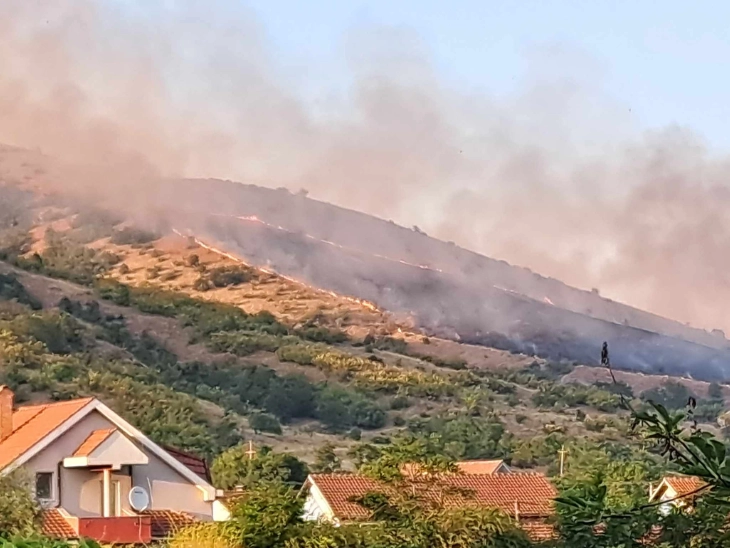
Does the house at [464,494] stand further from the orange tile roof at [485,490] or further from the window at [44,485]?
the window at [44,485]

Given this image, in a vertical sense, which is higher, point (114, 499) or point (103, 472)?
point (103, 472)

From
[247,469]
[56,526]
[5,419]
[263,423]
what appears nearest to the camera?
[56,526]

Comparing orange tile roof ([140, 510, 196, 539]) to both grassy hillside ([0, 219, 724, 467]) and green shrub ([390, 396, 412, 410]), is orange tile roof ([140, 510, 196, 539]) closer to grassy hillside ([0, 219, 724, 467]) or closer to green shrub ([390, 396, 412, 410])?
grassy hillside ([0, 219, 724, 467])

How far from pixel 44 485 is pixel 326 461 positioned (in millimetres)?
32717

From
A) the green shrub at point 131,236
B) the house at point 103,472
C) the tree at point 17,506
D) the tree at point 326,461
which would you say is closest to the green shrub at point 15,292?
the green shrub at point 131,236

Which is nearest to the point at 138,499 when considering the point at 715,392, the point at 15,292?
the point at 15,292

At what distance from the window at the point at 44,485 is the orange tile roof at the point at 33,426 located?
686 mm

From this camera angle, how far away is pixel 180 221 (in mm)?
144250

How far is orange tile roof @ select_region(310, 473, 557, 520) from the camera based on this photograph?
104ft

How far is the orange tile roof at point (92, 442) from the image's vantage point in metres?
28.3

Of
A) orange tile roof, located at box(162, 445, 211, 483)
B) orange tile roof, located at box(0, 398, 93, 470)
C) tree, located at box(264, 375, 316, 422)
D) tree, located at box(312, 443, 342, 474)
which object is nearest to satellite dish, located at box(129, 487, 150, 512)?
orange tile roof, located at box(162, 445, 211, 483)

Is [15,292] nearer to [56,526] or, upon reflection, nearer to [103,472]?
[103,472]

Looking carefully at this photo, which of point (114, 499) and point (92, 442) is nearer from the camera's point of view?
point (92, 442)

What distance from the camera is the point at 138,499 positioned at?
29.1m
